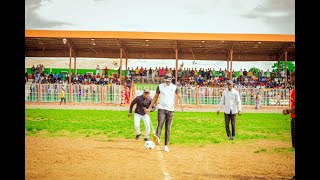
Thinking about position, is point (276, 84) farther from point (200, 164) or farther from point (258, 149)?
point (200, 164)

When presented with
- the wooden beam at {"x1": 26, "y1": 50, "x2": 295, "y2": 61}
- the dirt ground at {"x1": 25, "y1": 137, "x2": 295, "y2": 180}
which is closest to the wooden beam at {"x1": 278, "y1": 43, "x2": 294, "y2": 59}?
the wooden beam at {"x1": 26, "y1": 50, "x2": 295, "y2": 61}

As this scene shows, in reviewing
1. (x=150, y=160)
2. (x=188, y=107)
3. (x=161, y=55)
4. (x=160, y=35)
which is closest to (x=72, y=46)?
(x=161, y=55)

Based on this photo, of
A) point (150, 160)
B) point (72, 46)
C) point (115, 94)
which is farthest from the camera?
point (72, 46)

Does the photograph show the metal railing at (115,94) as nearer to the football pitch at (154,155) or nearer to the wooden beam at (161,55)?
the wooden beam at (161,55)

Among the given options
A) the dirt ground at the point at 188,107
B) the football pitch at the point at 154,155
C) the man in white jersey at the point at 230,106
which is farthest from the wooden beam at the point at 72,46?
the man in white jersey at the point at 230,106

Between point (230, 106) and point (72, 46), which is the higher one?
point (72, 46)

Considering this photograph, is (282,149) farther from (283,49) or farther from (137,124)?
(283,49)

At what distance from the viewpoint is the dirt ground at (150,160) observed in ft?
23.4

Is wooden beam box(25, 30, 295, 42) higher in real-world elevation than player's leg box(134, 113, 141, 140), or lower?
higher

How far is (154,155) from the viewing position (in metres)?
9.09

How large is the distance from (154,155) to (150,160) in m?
0.64

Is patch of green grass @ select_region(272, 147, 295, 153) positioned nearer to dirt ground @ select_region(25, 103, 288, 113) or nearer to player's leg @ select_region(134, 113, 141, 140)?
player's leg @ select_region(134, 113, 141, 140)

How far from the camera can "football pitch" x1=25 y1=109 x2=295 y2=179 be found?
7.22 meters
